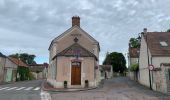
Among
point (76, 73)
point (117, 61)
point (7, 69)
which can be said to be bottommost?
point (76, 73)

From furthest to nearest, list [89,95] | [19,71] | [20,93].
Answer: [19,71] < [20,93] < [89,95]

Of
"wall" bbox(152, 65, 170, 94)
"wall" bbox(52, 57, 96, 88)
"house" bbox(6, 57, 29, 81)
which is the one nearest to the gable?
Result: "wall" bbox(52, 57, 96, 88)

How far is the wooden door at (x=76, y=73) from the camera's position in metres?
28.7

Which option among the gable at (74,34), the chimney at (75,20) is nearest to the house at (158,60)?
the gable at (74,34)

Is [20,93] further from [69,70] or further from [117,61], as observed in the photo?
[117,61]

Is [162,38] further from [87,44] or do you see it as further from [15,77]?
[15,77]

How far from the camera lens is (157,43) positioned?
97.2ft

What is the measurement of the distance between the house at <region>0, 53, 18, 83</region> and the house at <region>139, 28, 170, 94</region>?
24.0 m

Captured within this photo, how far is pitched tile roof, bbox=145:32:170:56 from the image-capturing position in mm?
28047

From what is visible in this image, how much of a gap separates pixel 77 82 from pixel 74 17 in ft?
34.5

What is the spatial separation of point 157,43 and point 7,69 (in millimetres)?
29070

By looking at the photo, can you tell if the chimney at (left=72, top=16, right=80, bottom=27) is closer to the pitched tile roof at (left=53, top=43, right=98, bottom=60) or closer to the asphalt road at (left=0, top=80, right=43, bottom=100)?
the pitched tile roof at (left=53, top=43, right=98, bottom=60)

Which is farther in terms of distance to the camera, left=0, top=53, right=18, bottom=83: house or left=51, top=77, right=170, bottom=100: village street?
left=0, top=53, right=18, bottom=83: house

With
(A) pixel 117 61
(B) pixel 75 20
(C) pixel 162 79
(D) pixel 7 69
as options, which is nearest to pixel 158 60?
(C) pixel 162 79
